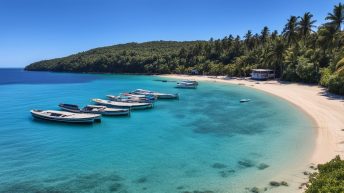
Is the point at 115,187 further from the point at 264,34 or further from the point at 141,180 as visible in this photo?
the point at 264,34

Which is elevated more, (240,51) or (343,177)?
(240,51)

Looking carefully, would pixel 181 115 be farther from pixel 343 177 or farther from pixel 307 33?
pixel 307 33

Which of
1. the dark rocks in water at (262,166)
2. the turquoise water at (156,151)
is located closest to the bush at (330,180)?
the turquoise water at (156,151)

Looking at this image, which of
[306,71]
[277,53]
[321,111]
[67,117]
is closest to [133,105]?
[67,117]

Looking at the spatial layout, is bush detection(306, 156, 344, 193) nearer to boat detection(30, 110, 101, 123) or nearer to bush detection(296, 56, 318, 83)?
boat detection(30, 110, 101, 123)

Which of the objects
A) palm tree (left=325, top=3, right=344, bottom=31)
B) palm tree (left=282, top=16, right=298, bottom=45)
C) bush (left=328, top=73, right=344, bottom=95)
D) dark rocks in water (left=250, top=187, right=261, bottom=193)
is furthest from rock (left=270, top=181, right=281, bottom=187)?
palm tree (left=282, top=16, right=298, bottom=45)

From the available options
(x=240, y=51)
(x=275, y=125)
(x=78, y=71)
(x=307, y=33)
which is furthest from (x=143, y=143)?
(x=78, y=71)

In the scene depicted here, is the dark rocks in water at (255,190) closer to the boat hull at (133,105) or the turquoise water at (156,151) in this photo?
the turquoise water at (156,151)
